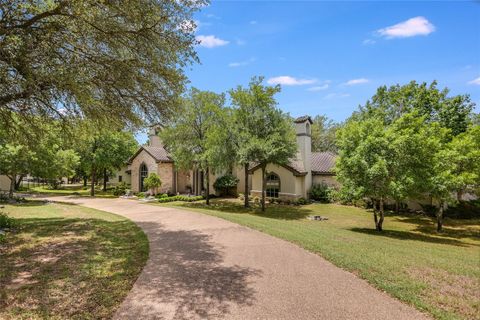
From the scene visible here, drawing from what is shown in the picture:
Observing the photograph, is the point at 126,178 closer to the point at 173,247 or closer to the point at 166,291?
the point at 173,247

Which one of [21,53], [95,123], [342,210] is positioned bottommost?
[342,210]

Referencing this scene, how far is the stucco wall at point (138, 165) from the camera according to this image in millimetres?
30406

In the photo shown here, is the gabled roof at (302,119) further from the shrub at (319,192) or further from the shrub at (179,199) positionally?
the shrub at (179,199)

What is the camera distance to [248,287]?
589 cm

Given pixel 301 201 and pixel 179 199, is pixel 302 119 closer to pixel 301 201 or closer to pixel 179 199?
pixel 301 201

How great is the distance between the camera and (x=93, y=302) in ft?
16.9

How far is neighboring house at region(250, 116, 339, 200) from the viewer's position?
2712 centimetres

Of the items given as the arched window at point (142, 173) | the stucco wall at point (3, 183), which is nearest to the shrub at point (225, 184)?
the arched window at point (142, 173)

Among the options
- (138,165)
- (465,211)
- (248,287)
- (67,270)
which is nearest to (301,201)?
(465,211)

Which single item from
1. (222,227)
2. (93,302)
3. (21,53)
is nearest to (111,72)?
(21,53)

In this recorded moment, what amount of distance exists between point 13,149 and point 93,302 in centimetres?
2245

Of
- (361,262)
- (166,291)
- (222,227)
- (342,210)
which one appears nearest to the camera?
(166,291)

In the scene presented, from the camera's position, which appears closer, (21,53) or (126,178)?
(21,53)

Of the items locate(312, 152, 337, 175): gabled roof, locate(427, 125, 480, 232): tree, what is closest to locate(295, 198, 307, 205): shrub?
locate(312, 152, 337, 175): gabled roof
